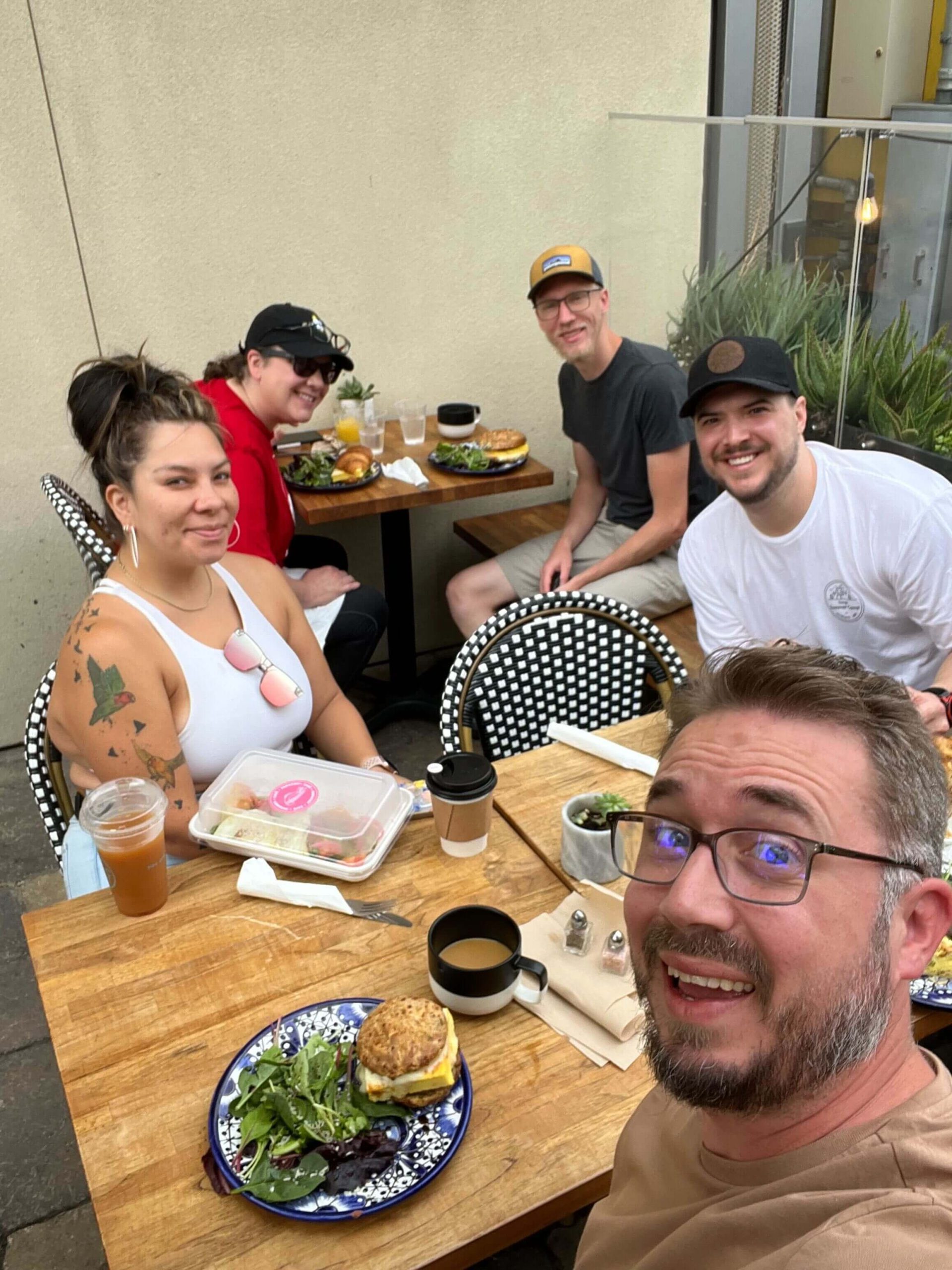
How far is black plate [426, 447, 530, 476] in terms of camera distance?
373 cm

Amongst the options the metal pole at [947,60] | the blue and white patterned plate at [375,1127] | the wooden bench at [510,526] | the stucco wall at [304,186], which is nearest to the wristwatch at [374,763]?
the blue and white patterned plate at [375,1127]

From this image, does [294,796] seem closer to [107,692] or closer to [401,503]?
[107,692]

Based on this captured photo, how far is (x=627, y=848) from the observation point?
4.09 ft

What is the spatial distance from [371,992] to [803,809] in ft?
2.52

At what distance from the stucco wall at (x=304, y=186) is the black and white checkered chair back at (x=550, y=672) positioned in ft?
7.54

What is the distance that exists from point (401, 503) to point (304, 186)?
144 cm

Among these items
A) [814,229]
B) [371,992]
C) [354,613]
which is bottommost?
[354,613]

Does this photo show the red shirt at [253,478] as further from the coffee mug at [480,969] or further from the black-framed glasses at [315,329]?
the coffee mug at [480,969]

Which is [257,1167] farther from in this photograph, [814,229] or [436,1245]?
[814,229]

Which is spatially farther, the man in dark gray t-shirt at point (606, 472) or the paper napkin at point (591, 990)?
the man in dark gray t-shirt at point (606, 472)

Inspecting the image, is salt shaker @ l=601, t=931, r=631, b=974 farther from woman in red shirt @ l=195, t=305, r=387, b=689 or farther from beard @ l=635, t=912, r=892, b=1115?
woman in red shirt @ l=195, t=305, r=387, b=689

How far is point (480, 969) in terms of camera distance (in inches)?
53.5

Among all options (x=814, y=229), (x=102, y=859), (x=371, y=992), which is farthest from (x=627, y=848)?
(x=814, y=229)

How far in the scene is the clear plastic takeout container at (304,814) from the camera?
1.67 meters
